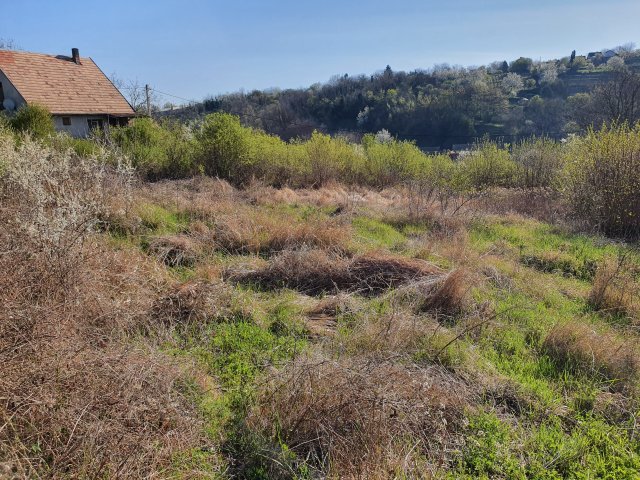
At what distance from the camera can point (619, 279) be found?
5453 millimetres

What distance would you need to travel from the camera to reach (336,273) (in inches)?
218

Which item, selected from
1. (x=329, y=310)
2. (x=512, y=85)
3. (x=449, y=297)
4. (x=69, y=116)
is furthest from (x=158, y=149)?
(x=512, y=85)

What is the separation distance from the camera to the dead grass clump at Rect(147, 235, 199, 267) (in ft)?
19.3

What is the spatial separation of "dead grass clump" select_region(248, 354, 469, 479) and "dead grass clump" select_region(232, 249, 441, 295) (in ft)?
7.32

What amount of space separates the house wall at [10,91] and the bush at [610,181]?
80.3ft

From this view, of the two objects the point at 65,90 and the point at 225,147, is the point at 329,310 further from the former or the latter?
the point at 65,90

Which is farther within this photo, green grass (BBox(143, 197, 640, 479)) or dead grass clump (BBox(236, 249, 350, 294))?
dead grass clump (BBox(236, 249, 350, 294))

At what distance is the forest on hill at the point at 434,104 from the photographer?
44028 mm

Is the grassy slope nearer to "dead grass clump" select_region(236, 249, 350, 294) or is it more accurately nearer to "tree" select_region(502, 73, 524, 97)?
"dead grass clump" select_region(236, 249, 350, 294)

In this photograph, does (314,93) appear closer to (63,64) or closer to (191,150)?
(63,64)

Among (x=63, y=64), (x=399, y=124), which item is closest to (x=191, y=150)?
(x=63, y=64)

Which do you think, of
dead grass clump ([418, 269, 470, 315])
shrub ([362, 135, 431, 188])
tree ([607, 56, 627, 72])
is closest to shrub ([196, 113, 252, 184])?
shrub ([362, 135, 431, 188])

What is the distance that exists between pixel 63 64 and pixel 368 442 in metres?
28.2

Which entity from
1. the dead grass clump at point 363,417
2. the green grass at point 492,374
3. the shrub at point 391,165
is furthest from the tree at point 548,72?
the dead grass clump at point 363,417
